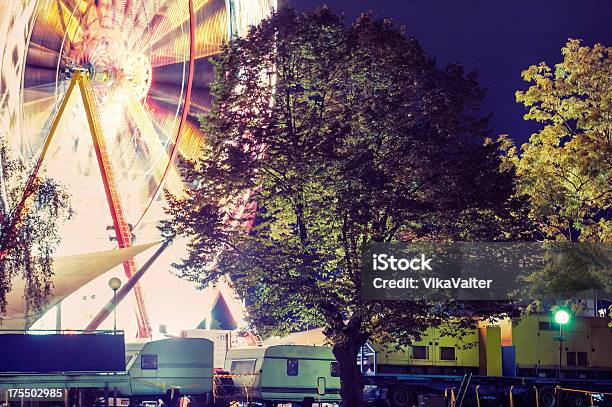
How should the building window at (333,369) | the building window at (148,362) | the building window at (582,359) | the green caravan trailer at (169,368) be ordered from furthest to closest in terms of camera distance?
the building window at (582,359) → the building window at (333,369) → the building window at (148,362) → the green caravan trailer at (169,368)

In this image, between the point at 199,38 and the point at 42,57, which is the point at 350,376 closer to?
the point at 42,57

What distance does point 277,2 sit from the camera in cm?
4856

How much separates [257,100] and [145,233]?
52.7 ft

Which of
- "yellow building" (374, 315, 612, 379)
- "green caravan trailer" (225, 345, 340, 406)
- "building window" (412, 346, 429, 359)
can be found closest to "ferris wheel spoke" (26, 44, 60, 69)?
"green caravan trailer" (225, 345, 340, 406)

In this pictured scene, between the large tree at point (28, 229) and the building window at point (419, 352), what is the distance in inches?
495

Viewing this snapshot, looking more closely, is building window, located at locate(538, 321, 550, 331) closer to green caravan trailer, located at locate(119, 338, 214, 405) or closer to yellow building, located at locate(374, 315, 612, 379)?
yellow building, located at locate(374, 315, 612, 379)

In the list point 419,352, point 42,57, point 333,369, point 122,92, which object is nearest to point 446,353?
point 419,352

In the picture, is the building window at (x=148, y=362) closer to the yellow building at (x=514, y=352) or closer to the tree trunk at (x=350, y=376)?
the tree trunk at (x=350, y=376)

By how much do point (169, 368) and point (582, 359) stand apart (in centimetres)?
1468

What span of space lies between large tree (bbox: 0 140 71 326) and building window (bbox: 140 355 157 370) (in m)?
5.19

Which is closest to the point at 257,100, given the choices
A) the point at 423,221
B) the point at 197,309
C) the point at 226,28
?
the point at 423,221

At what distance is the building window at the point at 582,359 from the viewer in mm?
36969

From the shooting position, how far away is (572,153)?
34.9m

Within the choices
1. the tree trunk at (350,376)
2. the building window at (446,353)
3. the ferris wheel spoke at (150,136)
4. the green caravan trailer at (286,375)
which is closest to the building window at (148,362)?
the green caravan trailer at (286,375)
